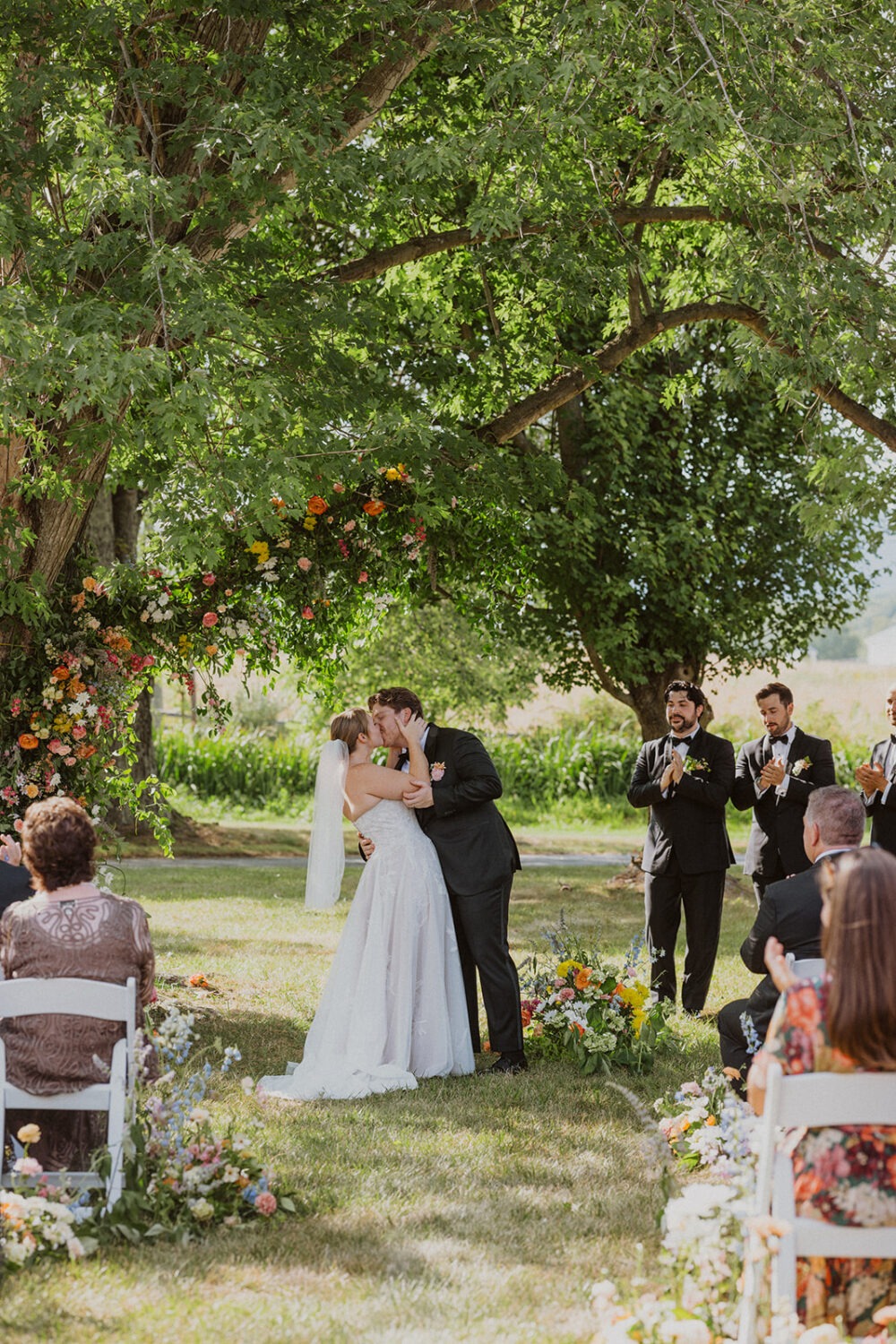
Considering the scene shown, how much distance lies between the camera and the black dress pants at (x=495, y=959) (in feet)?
23.4

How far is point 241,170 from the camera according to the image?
6711 millimetres

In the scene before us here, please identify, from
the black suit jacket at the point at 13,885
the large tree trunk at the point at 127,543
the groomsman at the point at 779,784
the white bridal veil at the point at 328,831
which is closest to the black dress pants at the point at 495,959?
the white bridal veil at the point at 328,831

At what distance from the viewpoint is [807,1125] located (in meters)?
3.33

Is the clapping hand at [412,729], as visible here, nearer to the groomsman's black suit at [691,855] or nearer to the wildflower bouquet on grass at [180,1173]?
the groomsman's black suit at [691,855]

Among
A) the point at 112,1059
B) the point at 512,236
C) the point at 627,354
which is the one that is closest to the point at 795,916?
the point at 112,1059

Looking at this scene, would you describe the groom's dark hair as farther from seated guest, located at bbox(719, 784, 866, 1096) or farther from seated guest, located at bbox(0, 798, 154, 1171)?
seated guest, located at bbox(0, 798, 154, 1171)

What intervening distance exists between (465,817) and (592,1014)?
4.18ft

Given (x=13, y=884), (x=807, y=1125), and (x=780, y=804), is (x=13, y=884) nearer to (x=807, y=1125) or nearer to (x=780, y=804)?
(x=807, y=1125)

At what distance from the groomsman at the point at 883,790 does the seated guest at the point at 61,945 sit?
492 cm

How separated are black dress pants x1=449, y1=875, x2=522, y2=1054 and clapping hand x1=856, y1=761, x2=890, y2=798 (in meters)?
2.35

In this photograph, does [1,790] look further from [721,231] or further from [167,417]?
[721,231]

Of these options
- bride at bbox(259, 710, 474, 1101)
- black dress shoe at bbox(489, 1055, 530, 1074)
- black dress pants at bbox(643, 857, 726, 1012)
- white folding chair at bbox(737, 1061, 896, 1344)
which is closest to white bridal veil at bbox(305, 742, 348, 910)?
bride at bbox(259, 710, 474, 1101)

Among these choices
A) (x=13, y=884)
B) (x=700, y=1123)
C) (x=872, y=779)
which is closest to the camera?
(x=13, y=884)

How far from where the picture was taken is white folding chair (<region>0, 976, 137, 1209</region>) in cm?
429
